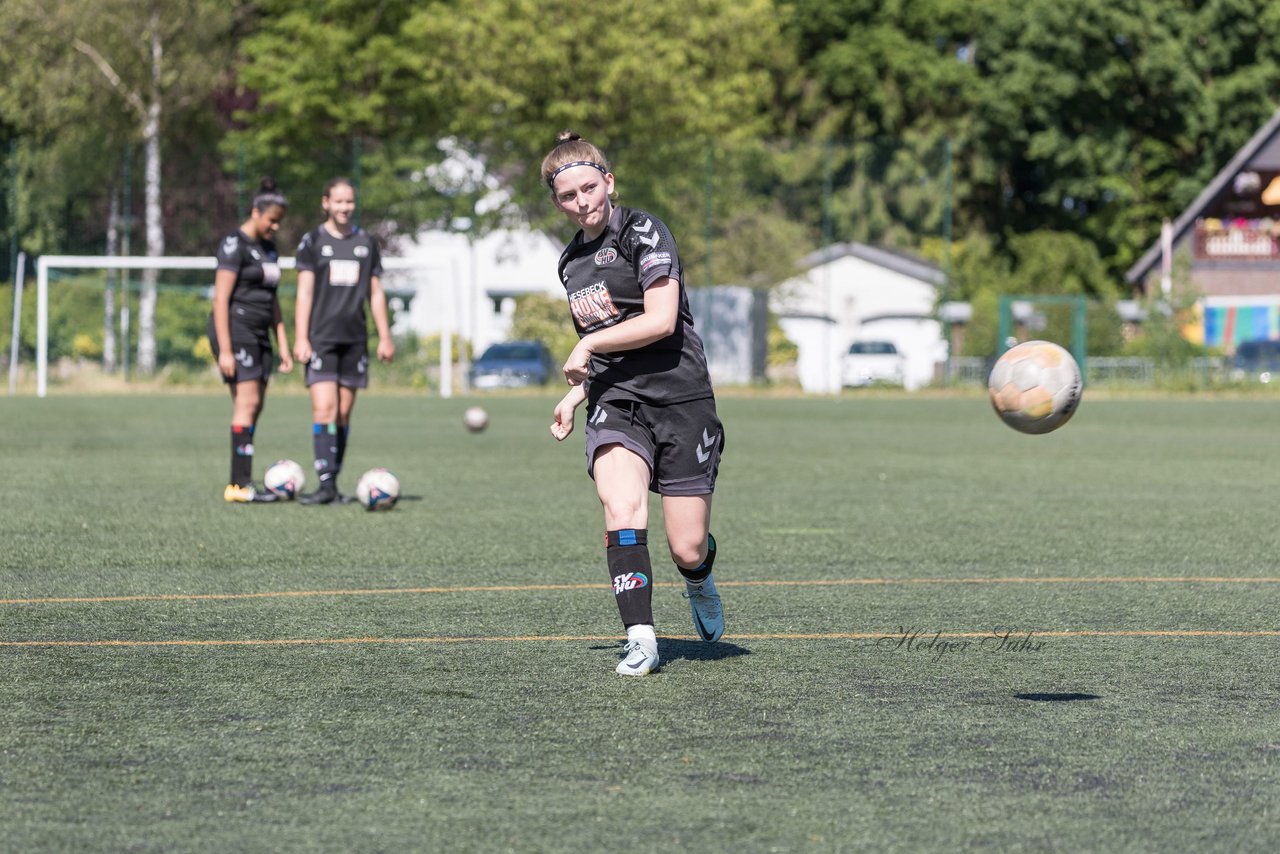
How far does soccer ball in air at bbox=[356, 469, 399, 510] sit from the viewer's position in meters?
12.1

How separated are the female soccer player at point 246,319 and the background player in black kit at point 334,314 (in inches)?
12.5

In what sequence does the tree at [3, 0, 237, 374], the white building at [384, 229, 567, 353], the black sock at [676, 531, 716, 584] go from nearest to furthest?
the black sock at [676, 531, 716, 584] < the white building at [384, 229, 567, 353] < the tree at [3, 0, 237, 374]

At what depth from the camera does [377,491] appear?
39.7ft

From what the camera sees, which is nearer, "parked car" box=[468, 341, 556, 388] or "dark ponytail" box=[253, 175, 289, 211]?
"dark ponytail" box=[253, 175, 289, 211]

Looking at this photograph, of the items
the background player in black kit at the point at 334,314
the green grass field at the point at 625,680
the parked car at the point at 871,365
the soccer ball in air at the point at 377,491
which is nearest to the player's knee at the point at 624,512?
the green grass field at the point at 625,680

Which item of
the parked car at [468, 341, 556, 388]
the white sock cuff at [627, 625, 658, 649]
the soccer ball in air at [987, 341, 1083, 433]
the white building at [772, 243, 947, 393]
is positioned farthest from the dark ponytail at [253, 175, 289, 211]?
the white building at [772, 243, 947, 393]

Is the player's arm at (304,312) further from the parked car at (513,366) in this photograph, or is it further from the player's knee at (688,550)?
the parked car at (513,366)

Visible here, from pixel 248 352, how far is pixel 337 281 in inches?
31.3

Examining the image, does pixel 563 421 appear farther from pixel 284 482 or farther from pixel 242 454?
pixel 242 454

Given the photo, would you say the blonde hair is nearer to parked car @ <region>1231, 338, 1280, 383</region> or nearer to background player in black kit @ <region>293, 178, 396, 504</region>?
background player in black kit @ <region>293, 178, 396, 504</region>

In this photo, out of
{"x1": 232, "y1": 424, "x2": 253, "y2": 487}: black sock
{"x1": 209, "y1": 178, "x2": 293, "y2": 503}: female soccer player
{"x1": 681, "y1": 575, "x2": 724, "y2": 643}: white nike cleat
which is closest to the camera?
{"x1": 681, "y1": 575, "x2": 724, "y2": 643}: white nike cleat

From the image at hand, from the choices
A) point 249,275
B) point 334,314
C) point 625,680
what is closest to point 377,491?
point 334,314

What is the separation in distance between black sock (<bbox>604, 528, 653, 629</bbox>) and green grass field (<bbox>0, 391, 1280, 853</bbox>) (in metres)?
0.22

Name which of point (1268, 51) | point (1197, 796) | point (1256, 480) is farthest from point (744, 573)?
point (1268, 51)
